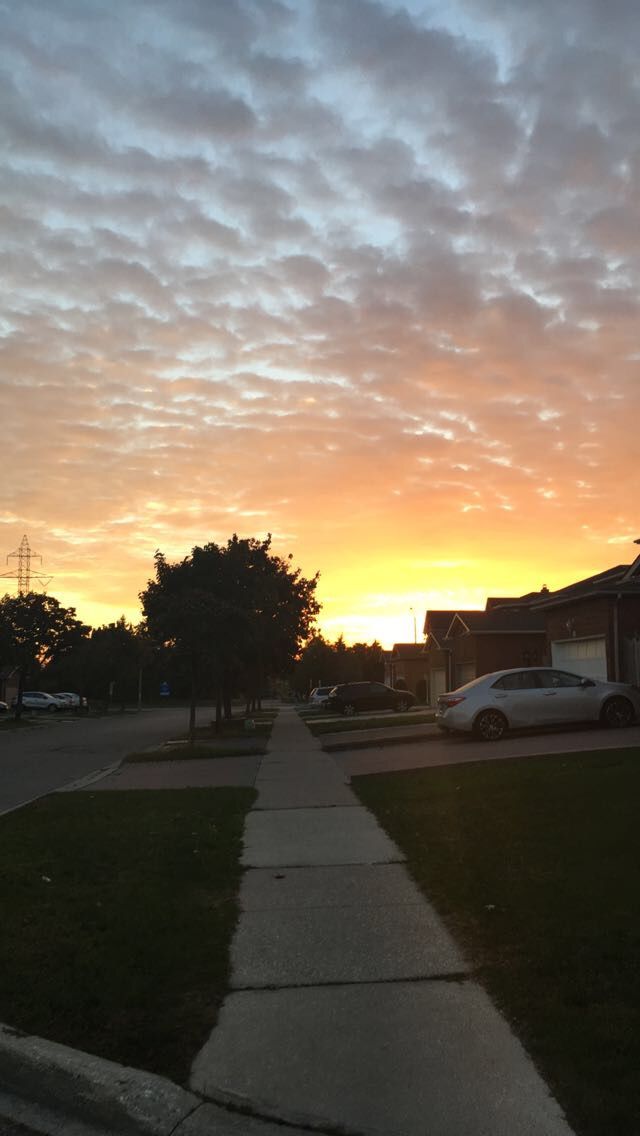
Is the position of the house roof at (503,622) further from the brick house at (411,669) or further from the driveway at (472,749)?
the brick house at (411,669)

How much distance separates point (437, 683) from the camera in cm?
4816

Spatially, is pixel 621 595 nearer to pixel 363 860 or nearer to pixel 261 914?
pixel 363 860

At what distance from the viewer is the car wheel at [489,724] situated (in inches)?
766

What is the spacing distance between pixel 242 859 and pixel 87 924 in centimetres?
249

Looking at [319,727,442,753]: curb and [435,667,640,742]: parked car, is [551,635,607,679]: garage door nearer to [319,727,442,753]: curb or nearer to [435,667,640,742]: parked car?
[435,667,640,742]: parked car

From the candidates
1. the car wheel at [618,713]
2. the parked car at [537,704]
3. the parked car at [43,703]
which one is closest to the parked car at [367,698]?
the parked car at [537,704]

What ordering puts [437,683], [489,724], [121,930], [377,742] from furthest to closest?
[437,683] → [377,742] → [489,724] → [121,930]

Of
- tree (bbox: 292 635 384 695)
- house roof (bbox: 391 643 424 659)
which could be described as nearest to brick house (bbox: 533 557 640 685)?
house roof (bbox: 391 643 424 659)

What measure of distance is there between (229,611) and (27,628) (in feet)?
87.4

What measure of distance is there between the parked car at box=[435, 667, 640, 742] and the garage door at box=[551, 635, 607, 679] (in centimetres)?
316

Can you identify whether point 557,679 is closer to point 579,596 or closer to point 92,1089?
point 579,596

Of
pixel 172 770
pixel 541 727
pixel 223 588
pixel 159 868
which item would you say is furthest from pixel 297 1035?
pixel 223 588

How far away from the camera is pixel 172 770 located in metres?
17.1

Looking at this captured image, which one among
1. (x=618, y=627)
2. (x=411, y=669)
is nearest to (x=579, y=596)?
(x=618, y=627)
